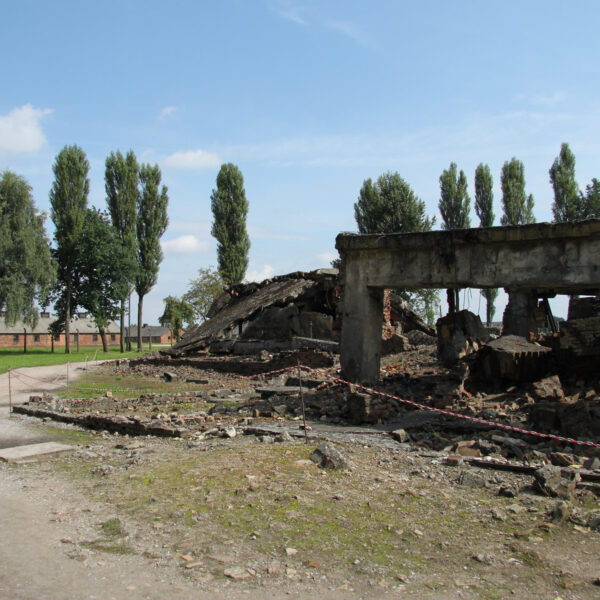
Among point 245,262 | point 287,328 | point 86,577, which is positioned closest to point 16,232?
point 245,262

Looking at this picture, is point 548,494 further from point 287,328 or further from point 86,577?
point 287,328

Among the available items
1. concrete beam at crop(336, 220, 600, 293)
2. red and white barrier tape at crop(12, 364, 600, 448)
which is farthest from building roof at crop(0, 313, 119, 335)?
concrete beam at crop(336, 220, 600, 293)

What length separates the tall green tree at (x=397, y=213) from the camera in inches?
1620

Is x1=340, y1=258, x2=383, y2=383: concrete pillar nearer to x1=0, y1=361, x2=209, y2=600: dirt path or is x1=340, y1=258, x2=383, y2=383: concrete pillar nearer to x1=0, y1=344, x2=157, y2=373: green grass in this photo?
x1=0, y1=361, x2=209, y2=600: dirt path

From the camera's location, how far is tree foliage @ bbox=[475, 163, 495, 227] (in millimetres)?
44875

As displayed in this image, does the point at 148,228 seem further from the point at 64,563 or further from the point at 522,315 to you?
the point at 64,563

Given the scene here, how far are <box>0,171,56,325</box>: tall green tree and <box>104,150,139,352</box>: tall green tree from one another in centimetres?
582

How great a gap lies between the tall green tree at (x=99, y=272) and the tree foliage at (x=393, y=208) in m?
19.8

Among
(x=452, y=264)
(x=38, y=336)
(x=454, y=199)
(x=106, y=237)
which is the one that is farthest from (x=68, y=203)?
(x=452, y=264)

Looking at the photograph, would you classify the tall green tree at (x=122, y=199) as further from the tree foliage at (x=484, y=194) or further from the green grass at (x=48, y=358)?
the tree foliage at (x=484, y=194)

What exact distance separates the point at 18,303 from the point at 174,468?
37829 mm

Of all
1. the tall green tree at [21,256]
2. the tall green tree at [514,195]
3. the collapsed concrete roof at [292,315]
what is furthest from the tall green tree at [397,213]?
the tall green tree at [21,256]

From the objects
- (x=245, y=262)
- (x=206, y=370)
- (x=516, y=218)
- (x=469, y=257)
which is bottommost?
(x=206, y=370)

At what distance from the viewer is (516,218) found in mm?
44688
